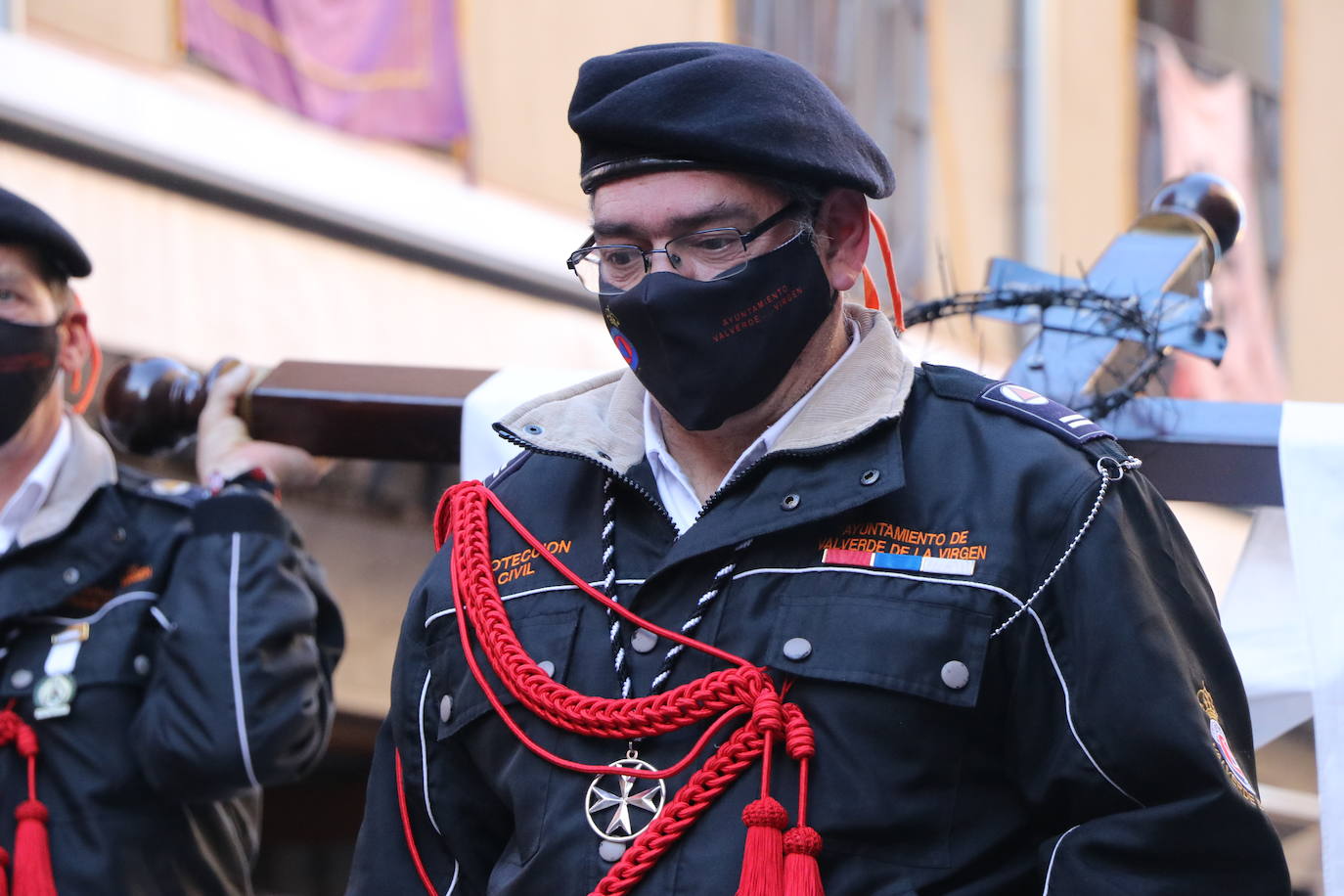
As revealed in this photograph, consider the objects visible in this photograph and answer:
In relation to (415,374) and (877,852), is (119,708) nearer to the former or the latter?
Answer: (415,374)

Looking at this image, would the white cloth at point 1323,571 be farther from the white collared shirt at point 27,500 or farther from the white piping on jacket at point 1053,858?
the white collared shirt at point 27,500

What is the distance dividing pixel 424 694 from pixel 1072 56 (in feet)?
33.2

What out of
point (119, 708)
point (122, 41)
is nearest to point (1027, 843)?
point (119, 708)

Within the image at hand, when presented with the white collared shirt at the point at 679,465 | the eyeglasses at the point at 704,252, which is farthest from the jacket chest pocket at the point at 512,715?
the eyeglasses at the point at 704,252

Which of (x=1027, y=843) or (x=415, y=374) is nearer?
(x=1027, y=843)

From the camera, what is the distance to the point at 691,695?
1952 mm

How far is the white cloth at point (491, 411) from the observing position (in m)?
3.03

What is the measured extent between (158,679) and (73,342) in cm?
65

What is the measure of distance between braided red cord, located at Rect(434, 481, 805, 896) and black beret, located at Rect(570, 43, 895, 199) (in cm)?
48

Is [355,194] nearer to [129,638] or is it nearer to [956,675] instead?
[129,638]

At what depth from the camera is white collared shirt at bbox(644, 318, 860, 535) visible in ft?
6.91

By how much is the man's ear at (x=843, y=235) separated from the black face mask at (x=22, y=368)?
5.13 ft

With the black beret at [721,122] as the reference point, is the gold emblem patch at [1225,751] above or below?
below

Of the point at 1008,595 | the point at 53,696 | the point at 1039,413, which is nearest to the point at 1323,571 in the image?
the point at 1039,413
